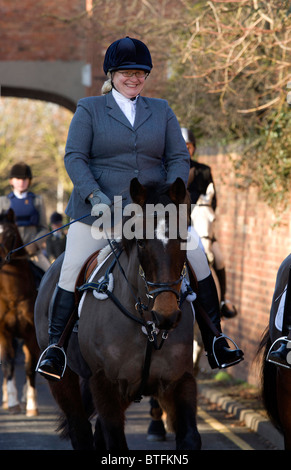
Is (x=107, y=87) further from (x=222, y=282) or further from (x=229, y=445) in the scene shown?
(x=222, y=282)

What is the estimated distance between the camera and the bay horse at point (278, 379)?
19.9 feet

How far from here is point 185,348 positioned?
5637 mm

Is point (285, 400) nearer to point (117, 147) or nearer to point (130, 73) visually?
point (117, 147)

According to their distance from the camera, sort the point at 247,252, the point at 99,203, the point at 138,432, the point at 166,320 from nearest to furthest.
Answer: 1. the point at 166,320
2. the point at 99,203
3. the point at 138,432
4. the point at 247,252

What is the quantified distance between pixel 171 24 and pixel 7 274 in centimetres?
513

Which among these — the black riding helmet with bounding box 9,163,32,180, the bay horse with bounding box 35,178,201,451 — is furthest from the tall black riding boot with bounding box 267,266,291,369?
the black riding helmet with bounding box 9,163,32,180

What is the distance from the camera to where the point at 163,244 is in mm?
5102

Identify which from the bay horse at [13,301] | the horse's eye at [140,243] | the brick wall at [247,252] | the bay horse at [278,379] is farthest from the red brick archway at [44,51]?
the horse's eye at [140,243]

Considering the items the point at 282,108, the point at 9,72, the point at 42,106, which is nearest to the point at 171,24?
the point at 282,108

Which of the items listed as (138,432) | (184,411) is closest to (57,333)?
(184,411)

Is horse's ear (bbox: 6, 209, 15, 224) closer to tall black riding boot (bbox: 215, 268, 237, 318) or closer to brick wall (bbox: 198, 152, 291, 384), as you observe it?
tall black riding boot (bbox: 215, 268, 237, 318)

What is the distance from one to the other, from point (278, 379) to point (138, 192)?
74.0 inches

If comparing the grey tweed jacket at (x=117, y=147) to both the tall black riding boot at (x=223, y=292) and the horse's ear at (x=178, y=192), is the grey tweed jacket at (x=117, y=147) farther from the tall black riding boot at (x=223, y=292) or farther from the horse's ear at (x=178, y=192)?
the tall black riding boot at (x=223, y=292)

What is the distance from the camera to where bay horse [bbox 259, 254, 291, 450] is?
6066 millimetres
